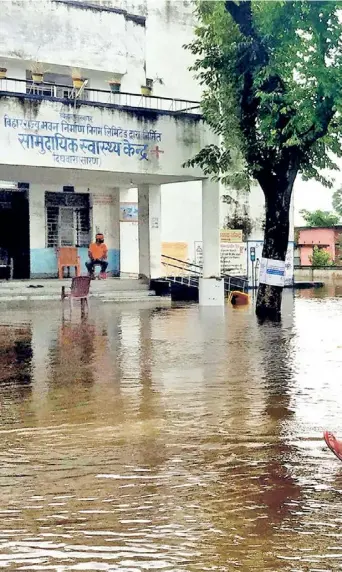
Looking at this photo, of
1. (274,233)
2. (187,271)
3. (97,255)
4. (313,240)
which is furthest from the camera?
(313,240)

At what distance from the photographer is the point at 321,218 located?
46344 mm

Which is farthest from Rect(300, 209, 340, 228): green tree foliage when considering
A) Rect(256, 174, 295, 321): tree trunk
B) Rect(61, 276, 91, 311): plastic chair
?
Rect(61, 276, 91, 311): plastic chair

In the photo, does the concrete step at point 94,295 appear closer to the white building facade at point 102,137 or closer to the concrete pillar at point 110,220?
the white building facade at point 102,137

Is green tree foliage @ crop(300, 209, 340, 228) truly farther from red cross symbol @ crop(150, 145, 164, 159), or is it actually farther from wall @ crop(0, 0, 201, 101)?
red cross symbol @ crop(150, 145, 164, 159)

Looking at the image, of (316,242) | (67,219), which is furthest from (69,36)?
(316,242)

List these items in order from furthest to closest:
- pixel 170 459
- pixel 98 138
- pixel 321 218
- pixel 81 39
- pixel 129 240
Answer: pixel 321 218, pixel 129 240, pixel 81 39, pixel 98 138, pixel 170 459

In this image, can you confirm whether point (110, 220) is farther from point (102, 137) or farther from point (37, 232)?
point (102, 137)

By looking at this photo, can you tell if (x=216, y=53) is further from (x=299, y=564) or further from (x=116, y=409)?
(x=299, y=564)

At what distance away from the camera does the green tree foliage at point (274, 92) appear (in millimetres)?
15516

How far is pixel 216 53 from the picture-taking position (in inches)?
682

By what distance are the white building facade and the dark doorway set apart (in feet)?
0.10

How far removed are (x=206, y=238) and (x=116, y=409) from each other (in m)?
13.5

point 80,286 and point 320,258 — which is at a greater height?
point 320,258

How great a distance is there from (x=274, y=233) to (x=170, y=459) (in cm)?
1239
